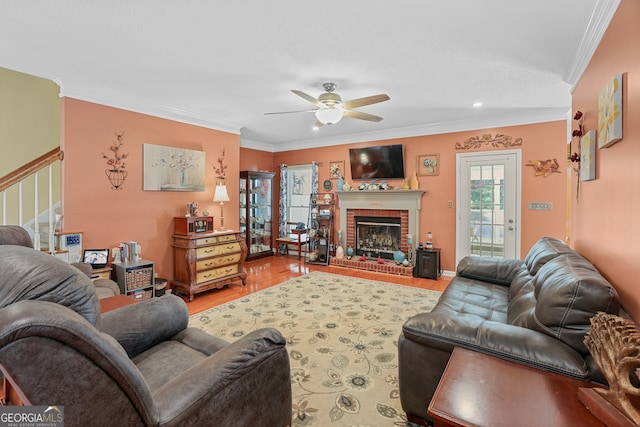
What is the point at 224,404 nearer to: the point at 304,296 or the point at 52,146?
the point at 304,296

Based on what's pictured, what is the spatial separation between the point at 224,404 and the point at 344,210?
510 cm

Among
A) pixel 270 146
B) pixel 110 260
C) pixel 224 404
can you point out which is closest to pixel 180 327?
pixel 224 404

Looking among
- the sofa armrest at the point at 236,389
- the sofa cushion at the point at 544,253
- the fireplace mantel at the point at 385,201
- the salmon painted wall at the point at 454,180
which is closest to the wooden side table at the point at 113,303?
the sofa armrest at the point at 236,389

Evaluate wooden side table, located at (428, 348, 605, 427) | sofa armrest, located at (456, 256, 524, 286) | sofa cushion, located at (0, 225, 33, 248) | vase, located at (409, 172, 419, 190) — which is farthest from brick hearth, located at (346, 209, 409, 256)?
sofa cushion, located at (0, 225, 33, 248)

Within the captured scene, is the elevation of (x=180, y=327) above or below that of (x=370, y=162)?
below

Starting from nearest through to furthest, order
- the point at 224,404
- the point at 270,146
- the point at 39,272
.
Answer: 1. the point at 39,272
2. the point at 224,404
3. the point at 270,146

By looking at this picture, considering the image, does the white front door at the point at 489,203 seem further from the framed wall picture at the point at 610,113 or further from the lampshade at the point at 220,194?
the lampshade at the point at 220,194

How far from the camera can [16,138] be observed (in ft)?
13.5

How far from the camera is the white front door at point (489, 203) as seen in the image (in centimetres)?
461

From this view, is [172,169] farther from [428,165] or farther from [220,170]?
[428,165]

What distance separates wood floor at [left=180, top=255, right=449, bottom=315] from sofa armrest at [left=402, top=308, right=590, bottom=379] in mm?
2815

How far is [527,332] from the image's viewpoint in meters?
1.50

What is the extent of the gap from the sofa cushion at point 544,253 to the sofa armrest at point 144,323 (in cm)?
262

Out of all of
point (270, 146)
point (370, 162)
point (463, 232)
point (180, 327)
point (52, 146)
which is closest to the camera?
point (180, 327)
